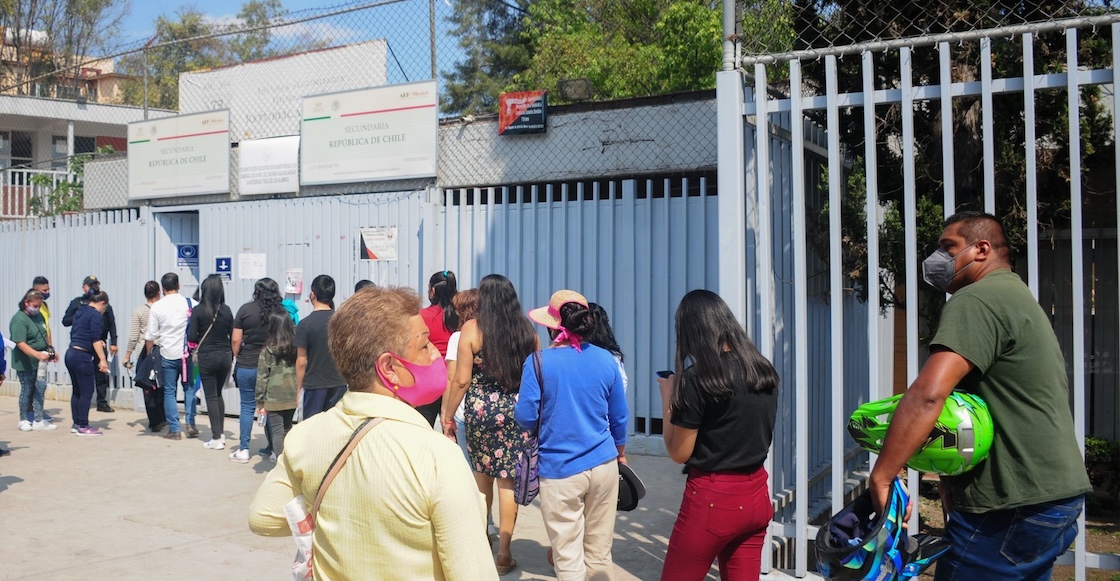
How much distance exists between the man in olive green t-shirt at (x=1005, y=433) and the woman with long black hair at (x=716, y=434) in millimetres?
788

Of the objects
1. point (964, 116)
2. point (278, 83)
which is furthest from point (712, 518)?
point (278, 83)

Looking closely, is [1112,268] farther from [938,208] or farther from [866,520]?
[866,520]

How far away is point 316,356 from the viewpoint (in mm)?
7223

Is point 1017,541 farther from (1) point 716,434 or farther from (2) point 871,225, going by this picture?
(2) point 871,225

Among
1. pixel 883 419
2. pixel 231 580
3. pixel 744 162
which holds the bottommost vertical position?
pixel 231 580

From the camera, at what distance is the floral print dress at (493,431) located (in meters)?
5.21

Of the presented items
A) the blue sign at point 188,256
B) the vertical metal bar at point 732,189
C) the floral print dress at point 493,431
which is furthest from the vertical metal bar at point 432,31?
the vertical metal bar at point 732,189

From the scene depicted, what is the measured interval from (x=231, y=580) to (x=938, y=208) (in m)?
4.73

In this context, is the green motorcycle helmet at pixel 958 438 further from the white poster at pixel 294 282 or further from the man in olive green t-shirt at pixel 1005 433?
the white poster at pixel 294 282

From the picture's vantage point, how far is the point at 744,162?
4.83 m

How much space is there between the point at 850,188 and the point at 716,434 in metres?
2.64

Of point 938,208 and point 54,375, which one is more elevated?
point 938,208

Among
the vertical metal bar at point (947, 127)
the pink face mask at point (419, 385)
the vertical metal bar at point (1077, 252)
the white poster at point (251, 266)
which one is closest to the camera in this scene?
the pink face mask at point (419, 385)

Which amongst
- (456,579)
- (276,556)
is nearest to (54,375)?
(276,556)
